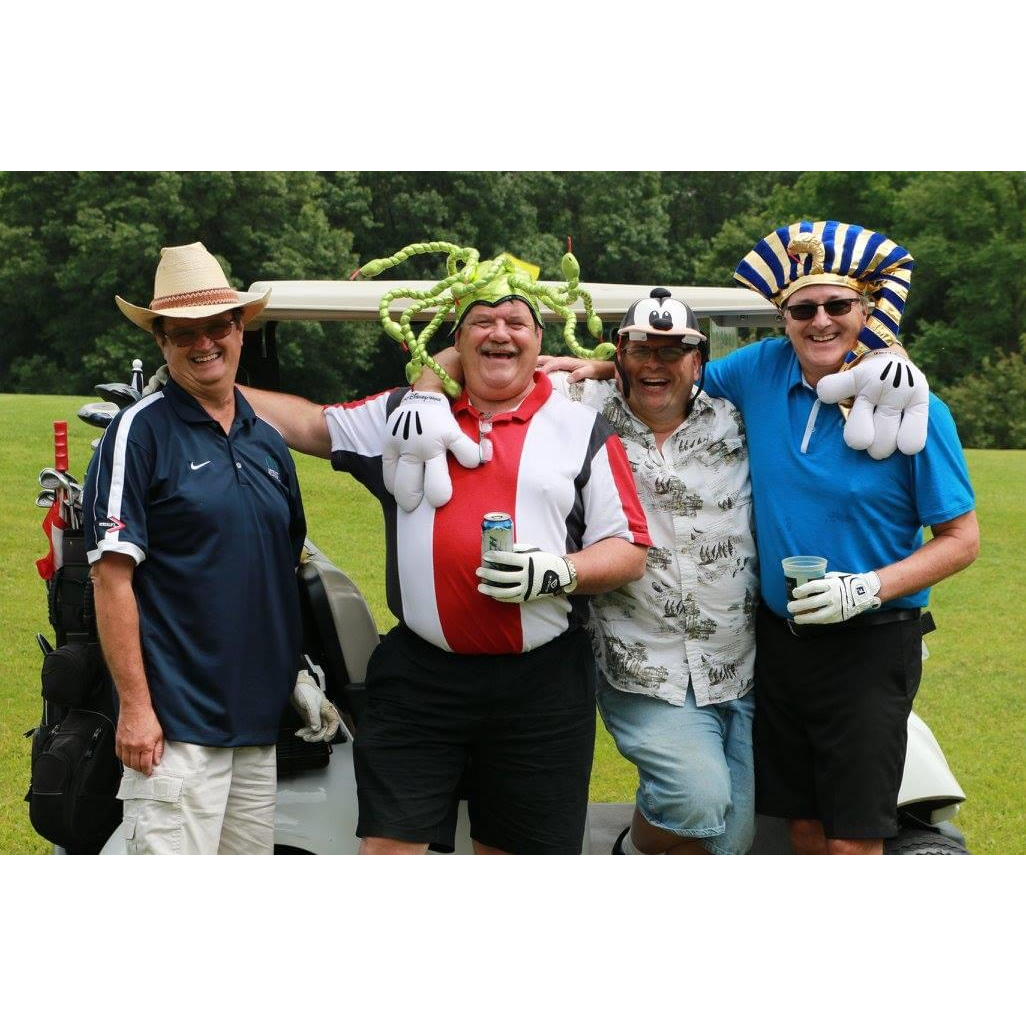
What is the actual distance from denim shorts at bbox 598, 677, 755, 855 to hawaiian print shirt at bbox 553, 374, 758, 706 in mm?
47

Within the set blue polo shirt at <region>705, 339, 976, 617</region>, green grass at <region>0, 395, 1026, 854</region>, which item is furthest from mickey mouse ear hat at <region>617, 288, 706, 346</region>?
green grass at <region>0, 395, 1026, 854</region>

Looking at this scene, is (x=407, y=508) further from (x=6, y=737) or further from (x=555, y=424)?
(x=6, y=737)

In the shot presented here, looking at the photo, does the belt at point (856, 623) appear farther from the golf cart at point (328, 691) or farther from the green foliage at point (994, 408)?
the green foliage at point (994, 408)

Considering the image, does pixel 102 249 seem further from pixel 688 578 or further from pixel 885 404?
pixel 885 404

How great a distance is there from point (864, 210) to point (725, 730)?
30.0 m

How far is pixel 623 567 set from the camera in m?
2.81

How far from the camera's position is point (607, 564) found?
9.16 ft

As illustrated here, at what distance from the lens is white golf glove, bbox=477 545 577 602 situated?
268cm

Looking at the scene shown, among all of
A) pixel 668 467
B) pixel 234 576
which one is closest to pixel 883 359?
pixel 668 467

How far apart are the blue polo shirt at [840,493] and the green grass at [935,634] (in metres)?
2.08

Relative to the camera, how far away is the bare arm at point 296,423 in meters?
3.06

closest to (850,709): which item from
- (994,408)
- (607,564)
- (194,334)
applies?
(607,564)

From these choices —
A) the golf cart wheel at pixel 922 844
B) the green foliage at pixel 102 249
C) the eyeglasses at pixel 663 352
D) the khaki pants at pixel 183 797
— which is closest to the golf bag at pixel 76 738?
the khaki pants at pixel 183 797

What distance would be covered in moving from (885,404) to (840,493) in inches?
9.2
